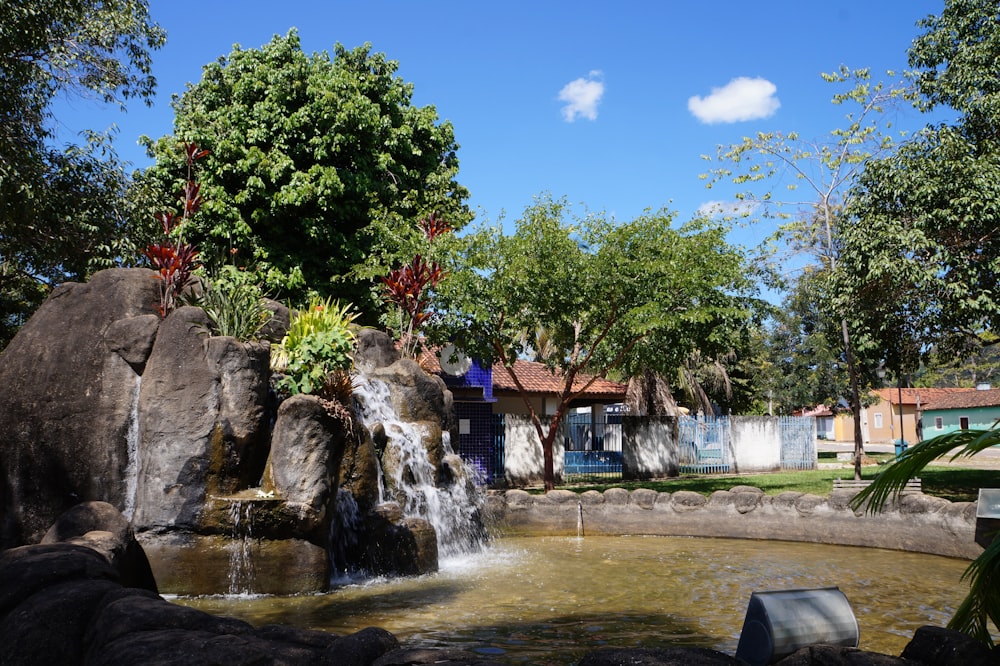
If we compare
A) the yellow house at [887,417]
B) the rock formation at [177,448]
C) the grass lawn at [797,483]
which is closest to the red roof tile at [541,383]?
the grass lawn at [797,483]

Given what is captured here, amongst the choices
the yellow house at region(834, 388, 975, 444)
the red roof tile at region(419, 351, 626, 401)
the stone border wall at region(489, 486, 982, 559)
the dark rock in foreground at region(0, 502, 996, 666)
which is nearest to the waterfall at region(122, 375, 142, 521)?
the dark rock in foreground at region(0, 502, 996, 666)

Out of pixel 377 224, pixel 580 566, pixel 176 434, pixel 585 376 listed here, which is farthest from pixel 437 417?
pixel 585 376

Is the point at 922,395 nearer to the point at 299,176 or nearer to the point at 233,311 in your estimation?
the point at 299,176

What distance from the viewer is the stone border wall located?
40.3 ft

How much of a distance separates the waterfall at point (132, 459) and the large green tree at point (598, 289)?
9022mm

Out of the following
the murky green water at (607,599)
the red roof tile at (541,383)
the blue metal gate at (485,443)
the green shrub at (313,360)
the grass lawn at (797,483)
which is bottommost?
the murky green water at (607,599)

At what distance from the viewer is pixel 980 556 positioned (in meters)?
4.66

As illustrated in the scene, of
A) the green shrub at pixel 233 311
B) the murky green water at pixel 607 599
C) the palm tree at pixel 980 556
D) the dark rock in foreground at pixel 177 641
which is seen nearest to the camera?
the dark rock in foreground at pixel 177 641

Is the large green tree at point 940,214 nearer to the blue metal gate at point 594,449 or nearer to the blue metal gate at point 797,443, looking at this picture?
the blue metal gate at point 594,449

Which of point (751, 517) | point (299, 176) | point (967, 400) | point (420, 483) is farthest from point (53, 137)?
point (967, 400)

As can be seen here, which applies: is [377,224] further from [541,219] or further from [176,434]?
[176,434]

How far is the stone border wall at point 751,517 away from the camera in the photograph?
12.3m

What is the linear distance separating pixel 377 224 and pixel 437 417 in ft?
27.5

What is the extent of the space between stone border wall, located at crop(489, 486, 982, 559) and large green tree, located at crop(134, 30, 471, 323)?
7.25m
